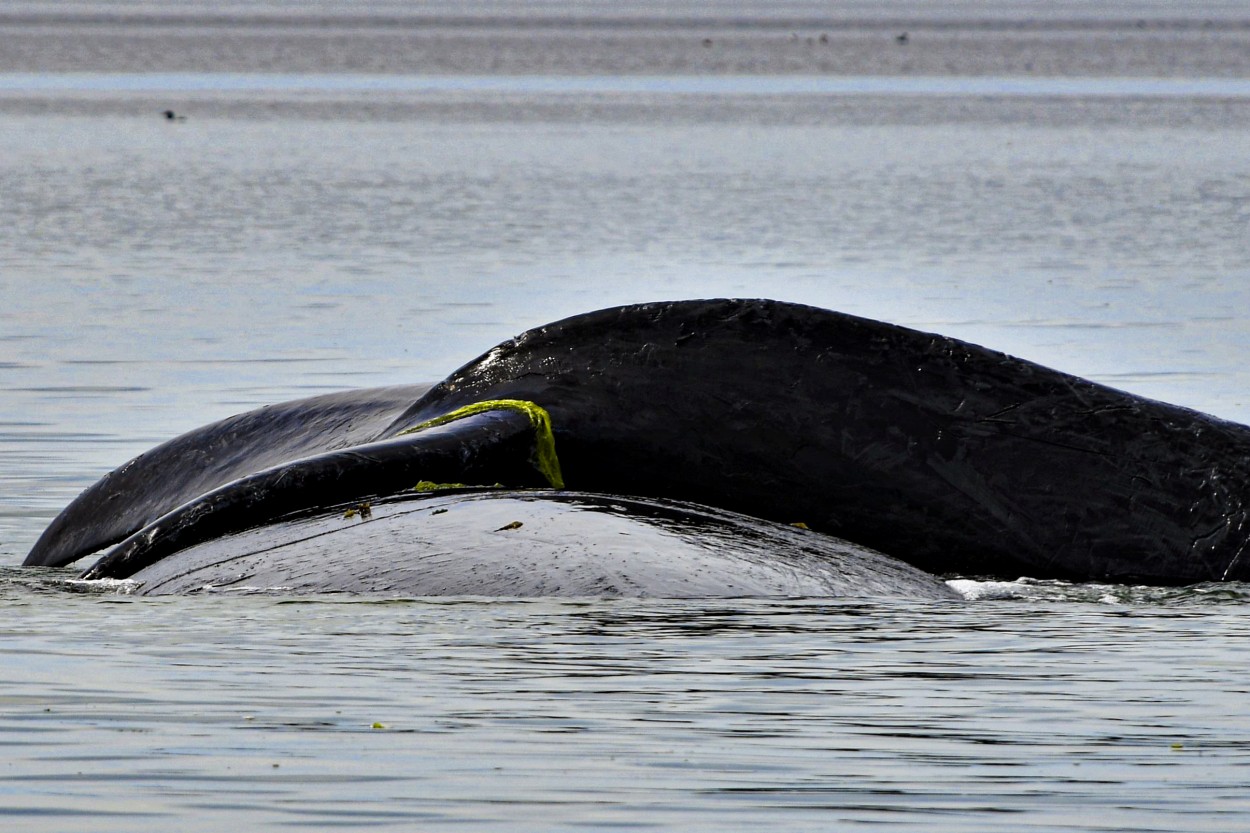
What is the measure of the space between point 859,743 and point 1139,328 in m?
16.8

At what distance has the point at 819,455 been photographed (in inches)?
461

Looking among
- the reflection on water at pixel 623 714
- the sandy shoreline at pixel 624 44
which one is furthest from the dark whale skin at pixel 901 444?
the sandy shoreline at pixel 624 44

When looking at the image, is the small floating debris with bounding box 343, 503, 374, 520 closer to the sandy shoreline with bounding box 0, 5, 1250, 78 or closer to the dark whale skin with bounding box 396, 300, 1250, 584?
the dark whale skin with bounding box 396, 300, 1250, 584

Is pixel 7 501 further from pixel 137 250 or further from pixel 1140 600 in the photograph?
pixel 137 250

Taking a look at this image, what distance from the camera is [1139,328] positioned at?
79.9 feet

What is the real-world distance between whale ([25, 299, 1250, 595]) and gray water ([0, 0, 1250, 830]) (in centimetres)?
40

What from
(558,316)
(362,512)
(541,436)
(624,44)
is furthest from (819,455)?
(624,44)

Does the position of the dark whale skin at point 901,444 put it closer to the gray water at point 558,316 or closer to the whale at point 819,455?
the whale at point 819,455

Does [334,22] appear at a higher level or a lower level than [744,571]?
higher

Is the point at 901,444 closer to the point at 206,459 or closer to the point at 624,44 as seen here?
the point at 206,459

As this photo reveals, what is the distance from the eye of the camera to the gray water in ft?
25.3

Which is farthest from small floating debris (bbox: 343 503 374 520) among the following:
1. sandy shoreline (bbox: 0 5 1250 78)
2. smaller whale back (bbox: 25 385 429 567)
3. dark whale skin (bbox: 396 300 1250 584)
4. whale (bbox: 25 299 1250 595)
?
sandy shoreline (bbox: 0 5 1250 78)

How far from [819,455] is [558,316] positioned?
523 inches

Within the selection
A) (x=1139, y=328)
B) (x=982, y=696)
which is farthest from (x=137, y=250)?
(x=982, y=696)
